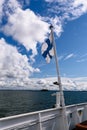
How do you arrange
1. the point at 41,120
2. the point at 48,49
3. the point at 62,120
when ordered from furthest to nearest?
the point at 48,49 < the point at 62,120 < the point at 41,120

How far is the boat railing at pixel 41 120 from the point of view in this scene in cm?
546

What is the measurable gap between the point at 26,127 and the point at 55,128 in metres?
1.69

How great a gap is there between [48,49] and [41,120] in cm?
259

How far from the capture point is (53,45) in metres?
7.70

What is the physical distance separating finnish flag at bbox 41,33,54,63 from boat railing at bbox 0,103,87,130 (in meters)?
1.84

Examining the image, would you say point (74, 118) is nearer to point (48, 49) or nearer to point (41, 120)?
point (41, 120)

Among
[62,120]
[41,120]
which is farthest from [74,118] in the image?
[41,120]

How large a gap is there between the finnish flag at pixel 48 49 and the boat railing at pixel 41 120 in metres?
1.84

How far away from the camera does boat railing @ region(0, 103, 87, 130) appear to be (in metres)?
5.46

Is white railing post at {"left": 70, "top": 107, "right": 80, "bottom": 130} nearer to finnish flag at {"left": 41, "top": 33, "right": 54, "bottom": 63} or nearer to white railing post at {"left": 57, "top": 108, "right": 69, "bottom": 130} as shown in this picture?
white railing post at {"left": 57, "top": 108, "right": 69, "bottom": 130}

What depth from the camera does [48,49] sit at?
25.9 feet

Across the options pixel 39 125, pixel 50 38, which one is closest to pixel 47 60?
pixel 50 38

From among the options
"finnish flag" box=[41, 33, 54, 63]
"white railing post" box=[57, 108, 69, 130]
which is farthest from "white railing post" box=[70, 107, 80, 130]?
"finnish flag" box=[41, 33, 54, 63]

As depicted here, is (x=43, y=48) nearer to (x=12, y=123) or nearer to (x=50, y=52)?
(x=50, y=52)
